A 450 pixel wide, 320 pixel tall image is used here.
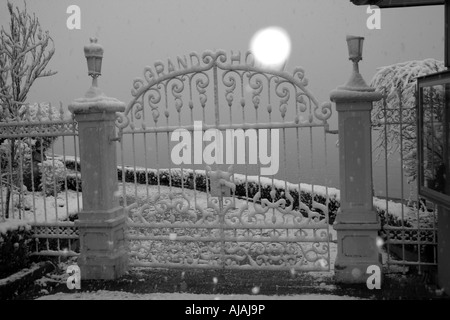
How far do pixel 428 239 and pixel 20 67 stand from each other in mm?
9388

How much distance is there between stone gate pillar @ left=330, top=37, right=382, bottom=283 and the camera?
18.1ft

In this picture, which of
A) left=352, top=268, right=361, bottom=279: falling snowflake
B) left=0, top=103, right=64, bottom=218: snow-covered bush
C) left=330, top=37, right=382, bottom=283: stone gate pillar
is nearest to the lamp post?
left=330, top=37, right=382, bottom=283: stone gate pillar

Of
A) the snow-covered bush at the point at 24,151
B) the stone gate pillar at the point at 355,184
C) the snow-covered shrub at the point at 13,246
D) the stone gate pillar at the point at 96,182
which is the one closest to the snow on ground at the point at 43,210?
the snow-covered shrub at the point at 13,246

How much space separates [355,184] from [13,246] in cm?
456

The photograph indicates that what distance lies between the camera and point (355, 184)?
5594mm

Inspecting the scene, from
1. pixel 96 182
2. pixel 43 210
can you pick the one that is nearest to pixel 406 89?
pixel 96 182

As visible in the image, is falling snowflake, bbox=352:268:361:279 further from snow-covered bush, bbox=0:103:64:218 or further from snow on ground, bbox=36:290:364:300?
snow-covered bush, bbox=0:103:64:218

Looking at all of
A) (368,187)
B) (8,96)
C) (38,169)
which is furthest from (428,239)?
(38,169)

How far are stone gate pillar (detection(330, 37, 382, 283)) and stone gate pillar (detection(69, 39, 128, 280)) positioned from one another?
2885 mm

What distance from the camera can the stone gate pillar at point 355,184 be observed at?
5.52 meters

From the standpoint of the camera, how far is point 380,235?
618 cm

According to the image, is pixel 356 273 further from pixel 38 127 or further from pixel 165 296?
pixel 38 127

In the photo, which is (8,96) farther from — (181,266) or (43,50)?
(181,266)

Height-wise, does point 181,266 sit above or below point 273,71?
below
